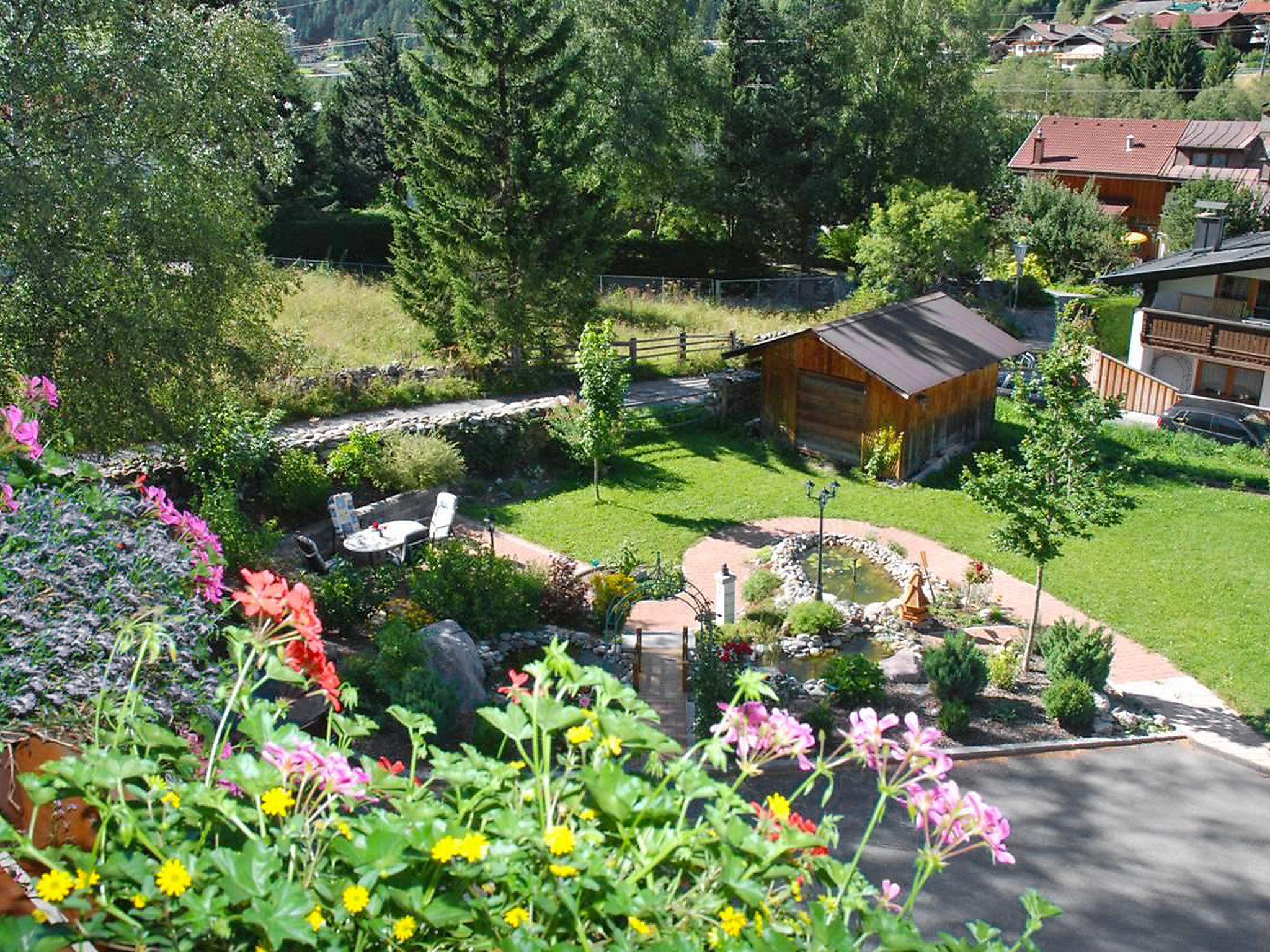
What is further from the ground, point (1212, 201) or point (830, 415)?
point (1212, 201)

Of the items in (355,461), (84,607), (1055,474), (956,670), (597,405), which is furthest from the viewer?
(597,405)

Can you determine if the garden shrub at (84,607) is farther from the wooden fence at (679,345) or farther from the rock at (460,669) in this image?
the wooden fence at (679,345)

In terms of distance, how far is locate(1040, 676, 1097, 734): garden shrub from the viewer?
476 inches

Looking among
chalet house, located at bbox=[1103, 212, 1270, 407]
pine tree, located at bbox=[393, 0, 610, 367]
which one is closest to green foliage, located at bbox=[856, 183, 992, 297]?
chalet house, located at bbox=[1103, 212, 1270, 407]

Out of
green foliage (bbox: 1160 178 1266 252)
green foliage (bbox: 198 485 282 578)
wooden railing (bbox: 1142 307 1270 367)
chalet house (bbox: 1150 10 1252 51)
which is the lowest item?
green foliage (bbox: 198 485 282 578)

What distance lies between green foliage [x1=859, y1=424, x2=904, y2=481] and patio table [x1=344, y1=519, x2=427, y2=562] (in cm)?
896

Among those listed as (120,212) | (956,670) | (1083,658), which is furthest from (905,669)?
(120,212)

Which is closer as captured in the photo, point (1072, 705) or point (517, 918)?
point (517, 918)

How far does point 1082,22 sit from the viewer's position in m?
126

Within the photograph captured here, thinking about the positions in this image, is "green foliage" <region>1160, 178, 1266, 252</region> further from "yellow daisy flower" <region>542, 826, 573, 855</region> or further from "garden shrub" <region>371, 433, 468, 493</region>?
"yellow daisy flower" <region>542, 826, 573, 855</region>

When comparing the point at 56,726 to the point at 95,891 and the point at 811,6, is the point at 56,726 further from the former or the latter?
the point at 811,6

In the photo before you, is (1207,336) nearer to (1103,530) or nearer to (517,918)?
(1103,530)

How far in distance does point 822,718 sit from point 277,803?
8933mm

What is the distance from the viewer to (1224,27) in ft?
318
